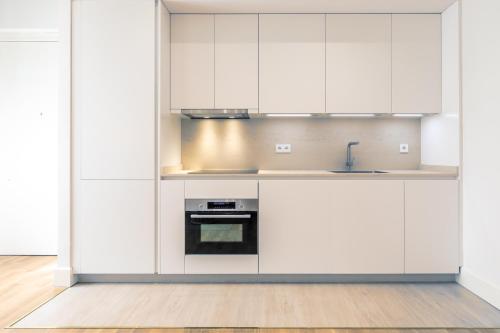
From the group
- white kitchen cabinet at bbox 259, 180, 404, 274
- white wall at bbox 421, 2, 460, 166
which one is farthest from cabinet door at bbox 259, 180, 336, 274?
white wall at bbox 421, 2, 460, 166

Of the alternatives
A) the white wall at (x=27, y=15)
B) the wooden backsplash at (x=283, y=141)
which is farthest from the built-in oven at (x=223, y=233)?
the white wall at (x=27, y=15)

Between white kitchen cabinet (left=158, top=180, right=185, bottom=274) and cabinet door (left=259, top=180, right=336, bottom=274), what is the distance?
2.10ft

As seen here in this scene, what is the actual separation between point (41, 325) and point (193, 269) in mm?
1094

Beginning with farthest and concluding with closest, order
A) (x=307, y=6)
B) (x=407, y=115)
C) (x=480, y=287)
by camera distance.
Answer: (x=407, y=115), (x=307, y=6), (x=480, y=287)

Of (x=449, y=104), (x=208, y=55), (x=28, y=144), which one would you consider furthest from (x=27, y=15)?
(x=449, y=104)

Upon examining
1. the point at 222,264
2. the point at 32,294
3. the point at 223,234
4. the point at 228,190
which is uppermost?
the point at 228,190

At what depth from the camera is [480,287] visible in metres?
2.71

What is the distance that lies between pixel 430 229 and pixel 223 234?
5.42 ft

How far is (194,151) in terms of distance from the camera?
11.9ft

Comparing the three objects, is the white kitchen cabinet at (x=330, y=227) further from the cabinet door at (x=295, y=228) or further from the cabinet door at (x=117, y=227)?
the cabinet door at (x=117, y=227)

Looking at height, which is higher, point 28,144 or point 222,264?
point 28,144

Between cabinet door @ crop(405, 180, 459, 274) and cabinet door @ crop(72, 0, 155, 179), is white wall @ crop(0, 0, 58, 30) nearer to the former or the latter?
cabinet door @ crop(72, 0, 155, 179)

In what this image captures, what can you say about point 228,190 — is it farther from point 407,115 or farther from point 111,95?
point 407,115

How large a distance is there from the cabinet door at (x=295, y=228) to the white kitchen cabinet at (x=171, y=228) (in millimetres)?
639
